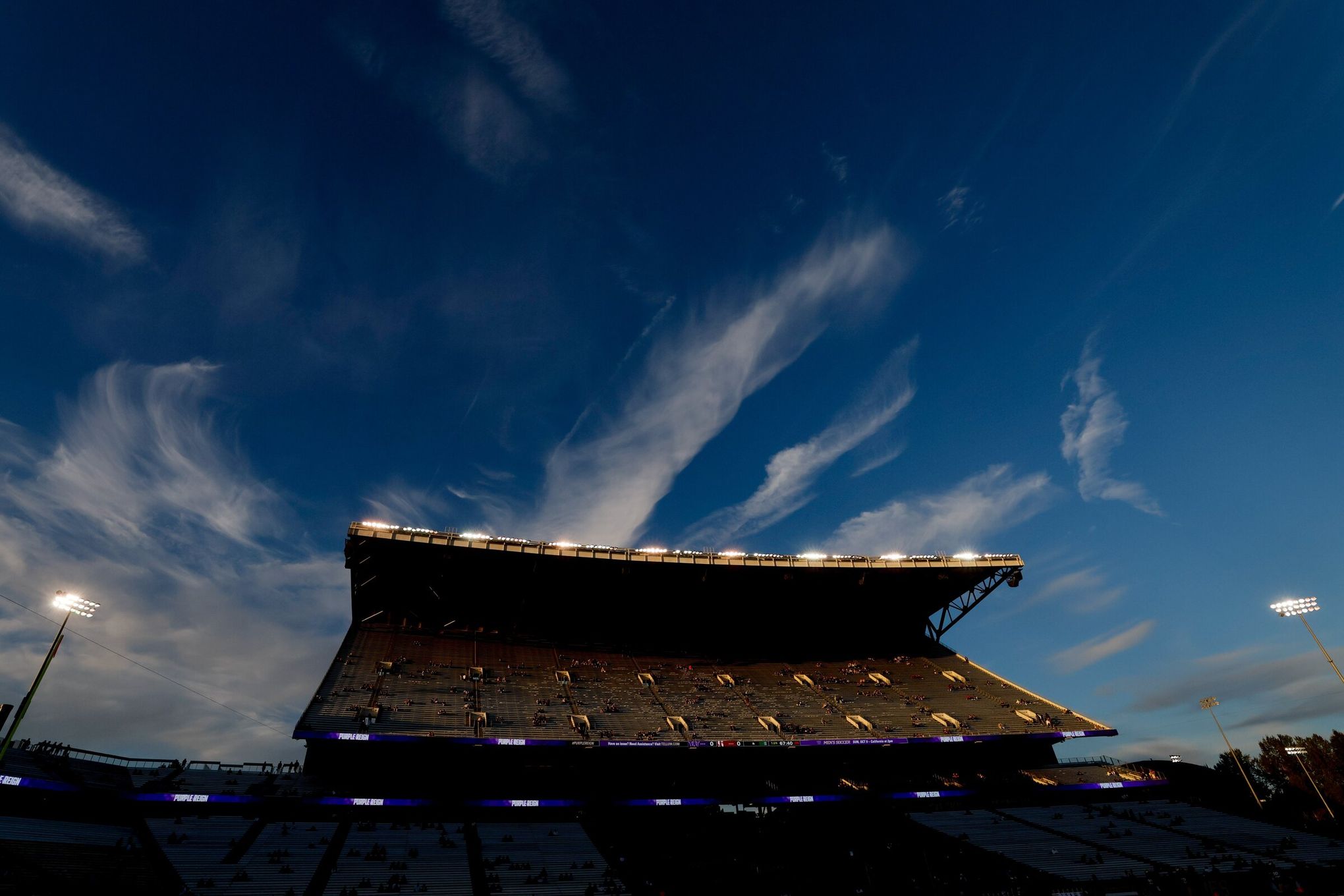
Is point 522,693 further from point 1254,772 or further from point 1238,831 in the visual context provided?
point 1254,772

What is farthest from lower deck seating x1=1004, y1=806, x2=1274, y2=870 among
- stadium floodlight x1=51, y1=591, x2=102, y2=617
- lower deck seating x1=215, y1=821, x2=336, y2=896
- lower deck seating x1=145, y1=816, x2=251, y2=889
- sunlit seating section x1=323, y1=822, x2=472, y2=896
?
stadium floodlight x1=51, y1=591, x2=102, y2=617

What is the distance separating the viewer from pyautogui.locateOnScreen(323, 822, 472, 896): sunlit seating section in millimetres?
25984

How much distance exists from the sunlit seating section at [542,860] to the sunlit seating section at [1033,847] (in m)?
22.9

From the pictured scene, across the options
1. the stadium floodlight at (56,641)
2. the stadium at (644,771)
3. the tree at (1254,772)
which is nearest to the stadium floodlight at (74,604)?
the stadium floodlight at (56,641)

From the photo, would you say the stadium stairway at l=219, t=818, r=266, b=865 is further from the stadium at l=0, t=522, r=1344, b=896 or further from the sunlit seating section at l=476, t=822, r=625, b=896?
the sunlit seating section at l=476, t=822, r=625, b=896

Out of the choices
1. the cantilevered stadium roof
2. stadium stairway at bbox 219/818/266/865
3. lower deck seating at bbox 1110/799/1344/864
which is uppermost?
the cantilevered stadium roof

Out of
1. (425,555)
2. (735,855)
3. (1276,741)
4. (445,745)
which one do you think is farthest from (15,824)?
(1276,741)

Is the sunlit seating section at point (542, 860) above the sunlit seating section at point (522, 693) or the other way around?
the other way around

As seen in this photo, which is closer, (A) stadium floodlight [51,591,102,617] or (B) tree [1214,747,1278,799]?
(A) stadium floodlight [51,591,102,617]

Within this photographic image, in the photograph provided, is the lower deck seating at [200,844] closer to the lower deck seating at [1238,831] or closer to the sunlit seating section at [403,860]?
the sunlit seating section at [403,860]

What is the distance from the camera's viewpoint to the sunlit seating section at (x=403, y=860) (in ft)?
85.3

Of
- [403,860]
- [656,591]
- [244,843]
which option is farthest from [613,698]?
[244,843]

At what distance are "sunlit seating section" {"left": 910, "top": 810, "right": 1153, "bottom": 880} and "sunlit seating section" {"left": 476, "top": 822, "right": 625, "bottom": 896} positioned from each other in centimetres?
2286

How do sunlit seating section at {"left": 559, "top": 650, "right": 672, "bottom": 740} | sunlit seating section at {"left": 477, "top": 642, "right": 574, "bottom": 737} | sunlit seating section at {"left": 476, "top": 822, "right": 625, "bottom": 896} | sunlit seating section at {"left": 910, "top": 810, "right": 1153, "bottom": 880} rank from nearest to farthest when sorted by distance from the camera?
sunlit seating section at {"left": 476, "top": 822, "right": 625, "bottom": 896} < sunlit seating section at {"left": 910, "top": 810, "right": 1153, "bottom": 880} < sunlit seating section at {"left": 477, "top": 642, "right": 574, "bottom": 737} < sunlit seating section at {"left": 559, "top": 650, "right": 672, "bottom": 740}
